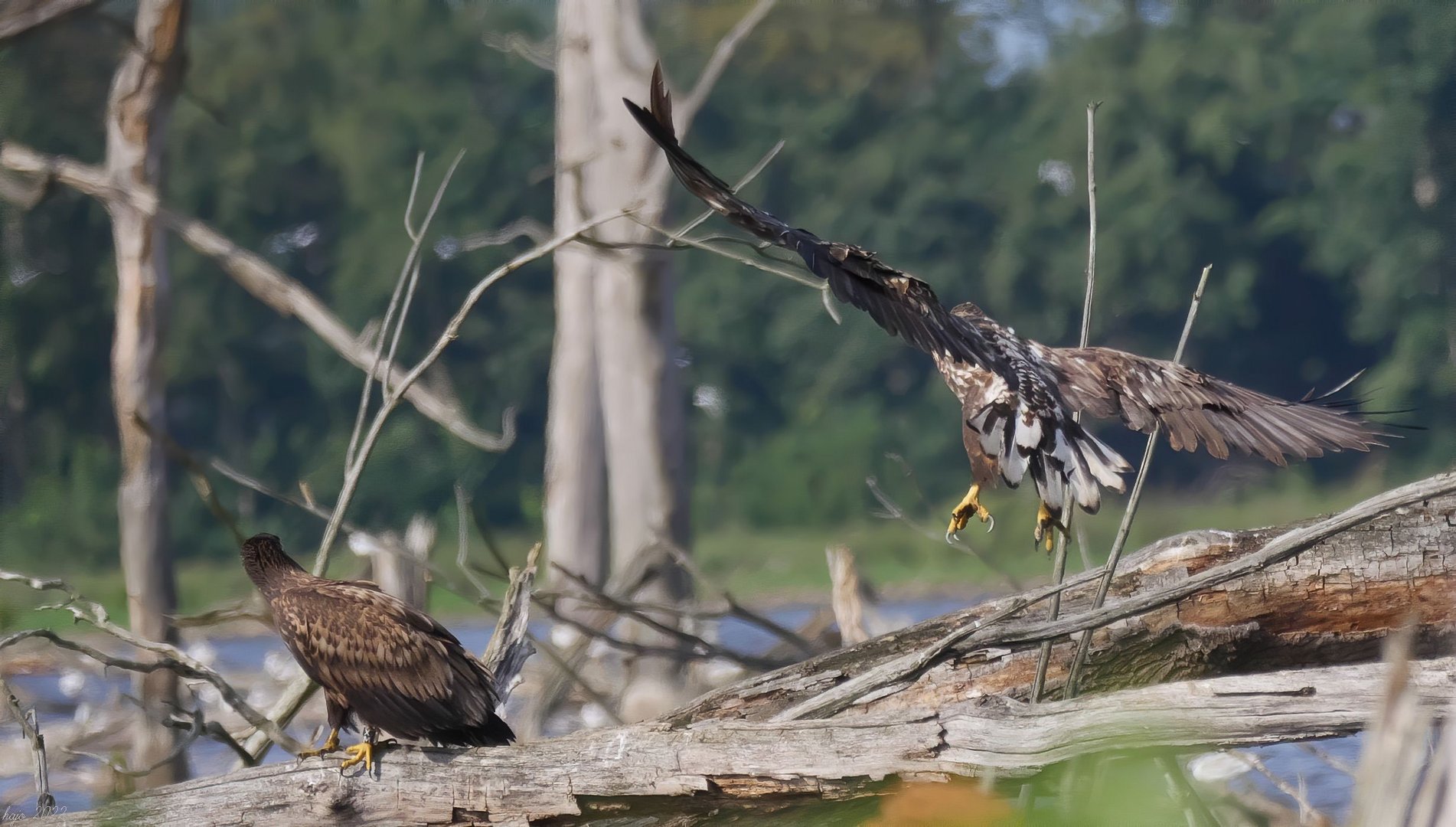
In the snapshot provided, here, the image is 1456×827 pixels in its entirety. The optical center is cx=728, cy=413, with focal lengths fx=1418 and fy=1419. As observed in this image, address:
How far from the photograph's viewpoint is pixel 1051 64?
26312 millimetres

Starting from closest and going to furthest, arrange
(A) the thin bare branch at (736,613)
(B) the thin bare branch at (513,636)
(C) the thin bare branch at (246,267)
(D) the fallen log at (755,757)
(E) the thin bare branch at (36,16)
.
Result: 1. (D) the fallen log at (755,757)
2. (B) the thin bare branch at (513,636)
3. (A) the thin bare branch at (736,613)
4. (C) the thin bare branch at (246,267)
5. (E) the thin bare branch at (36,16)

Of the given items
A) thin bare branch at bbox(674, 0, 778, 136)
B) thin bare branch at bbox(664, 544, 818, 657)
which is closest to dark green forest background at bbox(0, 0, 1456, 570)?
thin bare branch at bbox(674, 0, 778, 136)

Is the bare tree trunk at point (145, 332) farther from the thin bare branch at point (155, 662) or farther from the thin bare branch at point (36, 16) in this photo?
the thin bare branch at point (155, 662)

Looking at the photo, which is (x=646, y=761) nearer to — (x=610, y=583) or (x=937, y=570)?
(x=610, y=583)

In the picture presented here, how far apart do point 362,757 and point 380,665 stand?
0.82 feet

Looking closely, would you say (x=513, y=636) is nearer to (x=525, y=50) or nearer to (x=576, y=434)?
(x=525, y=50)

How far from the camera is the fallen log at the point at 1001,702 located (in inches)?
76.4

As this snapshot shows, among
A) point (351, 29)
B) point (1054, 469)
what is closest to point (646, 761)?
point (1054, 469)

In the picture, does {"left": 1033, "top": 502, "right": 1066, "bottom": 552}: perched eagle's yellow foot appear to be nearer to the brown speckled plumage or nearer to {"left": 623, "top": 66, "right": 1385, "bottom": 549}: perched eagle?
{"left": 623, "top": 66, "right": 1385, "bottom": 549}: perched eagle

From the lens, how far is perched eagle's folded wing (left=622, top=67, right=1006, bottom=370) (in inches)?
105

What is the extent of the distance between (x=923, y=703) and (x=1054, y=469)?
27.7 inches

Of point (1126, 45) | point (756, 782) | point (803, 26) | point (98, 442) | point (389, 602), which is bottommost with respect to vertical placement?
point (756, 782)

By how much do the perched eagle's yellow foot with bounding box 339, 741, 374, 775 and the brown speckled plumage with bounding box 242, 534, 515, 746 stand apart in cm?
11

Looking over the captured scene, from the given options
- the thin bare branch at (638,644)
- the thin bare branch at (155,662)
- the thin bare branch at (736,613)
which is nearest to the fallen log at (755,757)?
the thin bare branch at (155,662)
